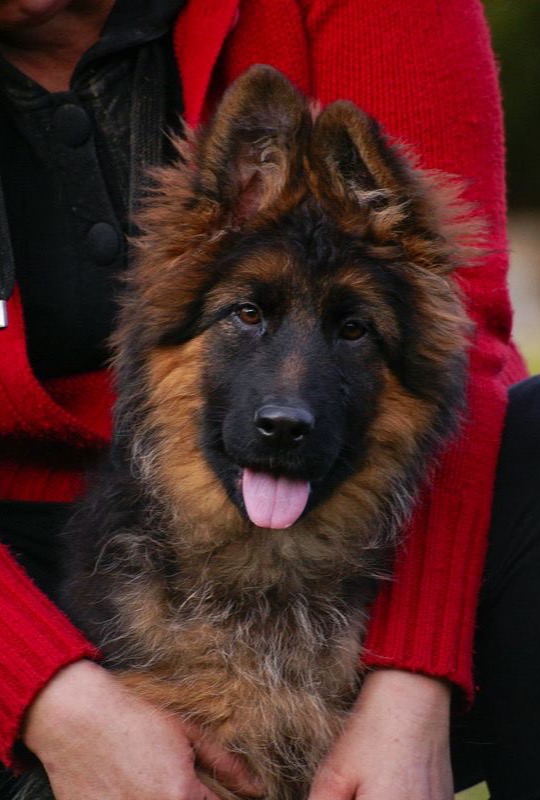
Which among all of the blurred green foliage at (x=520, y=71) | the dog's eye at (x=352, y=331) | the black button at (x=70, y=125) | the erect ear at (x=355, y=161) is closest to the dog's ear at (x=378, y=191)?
the erect ear at (x=355, y=161)

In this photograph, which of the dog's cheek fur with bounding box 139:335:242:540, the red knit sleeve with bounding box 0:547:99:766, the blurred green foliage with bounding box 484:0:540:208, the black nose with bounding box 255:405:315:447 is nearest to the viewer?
the black nose with bounding box 255:405:315:447

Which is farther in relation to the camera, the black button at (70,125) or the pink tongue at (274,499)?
the black button at (70,125)

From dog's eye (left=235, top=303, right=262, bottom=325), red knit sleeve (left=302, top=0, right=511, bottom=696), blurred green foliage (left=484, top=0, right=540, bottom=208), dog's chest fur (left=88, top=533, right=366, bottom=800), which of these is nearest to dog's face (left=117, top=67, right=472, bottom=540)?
dog's eye (left=235, top=303, right=262, bottom=325)

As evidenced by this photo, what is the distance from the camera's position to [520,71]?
74.9 ft

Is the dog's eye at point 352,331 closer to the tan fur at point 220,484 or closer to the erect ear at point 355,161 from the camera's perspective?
the tan fur at point 220,484

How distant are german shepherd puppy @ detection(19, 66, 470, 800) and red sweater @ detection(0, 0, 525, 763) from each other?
123 mm

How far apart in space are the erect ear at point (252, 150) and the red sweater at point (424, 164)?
1.39ft

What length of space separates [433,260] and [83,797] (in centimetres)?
160

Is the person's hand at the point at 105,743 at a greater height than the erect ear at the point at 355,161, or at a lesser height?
lesser

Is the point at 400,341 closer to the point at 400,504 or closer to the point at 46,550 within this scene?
the point at 400,504

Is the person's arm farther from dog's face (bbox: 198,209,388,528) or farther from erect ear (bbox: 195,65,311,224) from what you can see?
erect ear (bbox: 195,65,311,224)

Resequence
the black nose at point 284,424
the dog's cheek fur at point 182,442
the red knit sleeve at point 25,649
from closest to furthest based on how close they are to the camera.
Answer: the black nose at point 284,424 < the red knit sleeve at point 25,649 < the dog's cheek fur at point 182,442

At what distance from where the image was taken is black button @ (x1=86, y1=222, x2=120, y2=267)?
13.1 ft

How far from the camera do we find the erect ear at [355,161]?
341 cm
